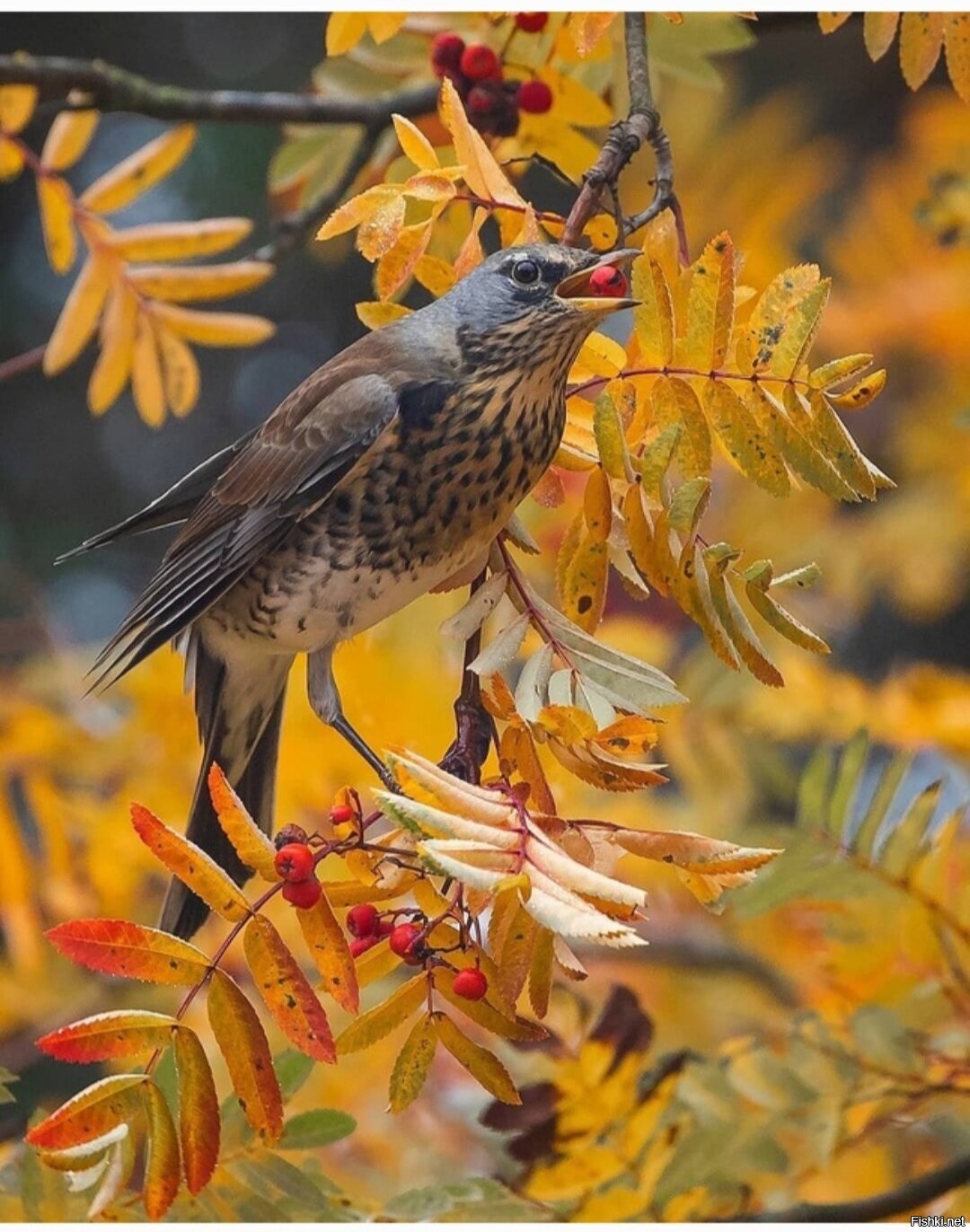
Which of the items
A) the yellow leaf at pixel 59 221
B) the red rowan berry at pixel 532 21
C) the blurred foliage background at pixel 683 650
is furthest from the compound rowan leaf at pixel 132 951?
the red rowan berry at pixel 532 21

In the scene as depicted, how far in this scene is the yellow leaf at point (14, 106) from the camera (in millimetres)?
1254

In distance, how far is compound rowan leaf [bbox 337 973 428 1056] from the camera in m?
0.82

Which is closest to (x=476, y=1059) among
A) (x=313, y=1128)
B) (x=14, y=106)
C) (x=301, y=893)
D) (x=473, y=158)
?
(x=301, y=893)

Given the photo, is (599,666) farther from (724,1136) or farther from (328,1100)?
(328,1100)

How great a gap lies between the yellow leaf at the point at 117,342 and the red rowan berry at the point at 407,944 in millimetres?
597

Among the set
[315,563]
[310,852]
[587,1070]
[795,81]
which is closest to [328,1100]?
[587,1070]

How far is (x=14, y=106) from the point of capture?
4.13ft

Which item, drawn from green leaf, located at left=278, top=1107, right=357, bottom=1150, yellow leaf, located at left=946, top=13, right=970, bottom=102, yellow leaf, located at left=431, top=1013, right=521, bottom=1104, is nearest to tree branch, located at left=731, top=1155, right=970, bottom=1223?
green leaf, located at left=278, top=1107, right=357, bottom=1150

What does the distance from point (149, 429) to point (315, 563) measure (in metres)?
0.72

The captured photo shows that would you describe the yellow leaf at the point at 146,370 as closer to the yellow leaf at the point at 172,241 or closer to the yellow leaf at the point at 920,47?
the yellow leaf at the point at 172,241

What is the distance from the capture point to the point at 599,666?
821mm

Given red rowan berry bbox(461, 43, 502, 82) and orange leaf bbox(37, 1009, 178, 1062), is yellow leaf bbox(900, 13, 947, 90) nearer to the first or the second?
red rowan berry bbox(461, 43, 502, 82)

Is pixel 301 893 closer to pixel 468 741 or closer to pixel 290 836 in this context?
pixel 290 836

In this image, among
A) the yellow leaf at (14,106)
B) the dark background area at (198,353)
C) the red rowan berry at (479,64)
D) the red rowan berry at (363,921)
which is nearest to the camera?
the red rowan berry at (363,921)
